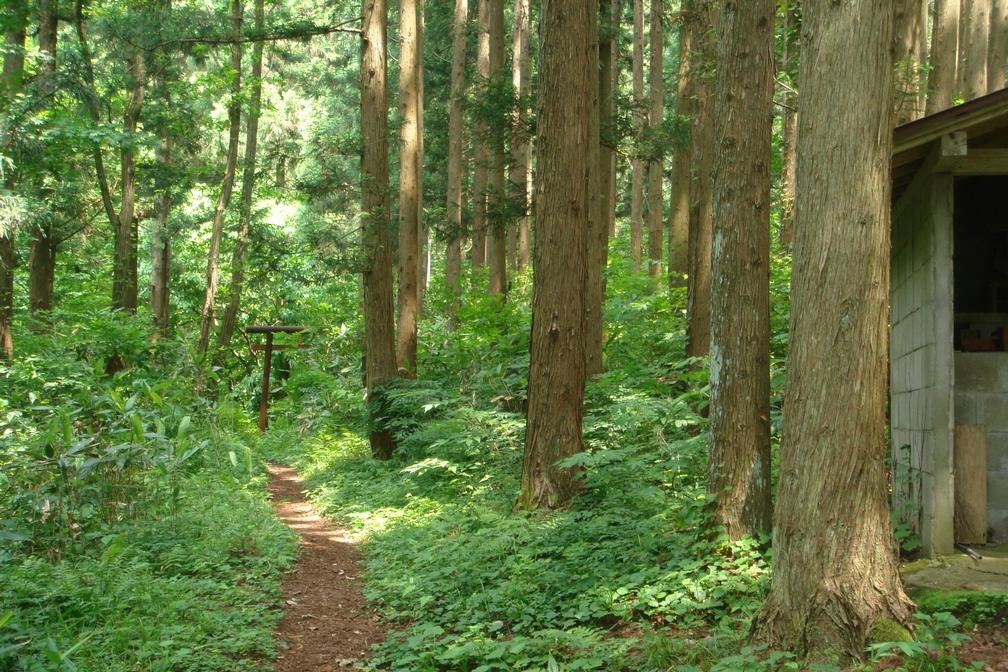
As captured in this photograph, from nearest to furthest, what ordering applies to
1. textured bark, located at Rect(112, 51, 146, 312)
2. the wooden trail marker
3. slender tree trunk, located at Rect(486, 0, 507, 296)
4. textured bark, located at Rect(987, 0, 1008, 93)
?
1. slender tree trunk, located at Rect(486, 0, 507, 296)
2. textured bark, located at Rect(987, 0, 1008, 93)
3. the wooden trail marker
4. textured bark, located at Rect(112, 51, 146, 312)

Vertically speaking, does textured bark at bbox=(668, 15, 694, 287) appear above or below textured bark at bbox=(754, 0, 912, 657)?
above

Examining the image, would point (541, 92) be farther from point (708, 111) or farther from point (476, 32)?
point (476, 32)

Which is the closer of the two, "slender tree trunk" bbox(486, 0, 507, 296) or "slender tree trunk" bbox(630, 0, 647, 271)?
"slender tree trunk" bbox(486, 0, 507, 296)

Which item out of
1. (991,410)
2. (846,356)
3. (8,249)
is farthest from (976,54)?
(8,249)

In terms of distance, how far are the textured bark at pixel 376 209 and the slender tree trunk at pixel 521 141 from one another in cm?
246

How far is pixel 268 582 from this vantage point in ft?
24.3

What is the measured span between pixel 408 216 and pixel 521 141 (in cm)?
270

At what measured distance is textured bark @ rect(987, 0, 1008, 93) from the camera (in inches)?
771

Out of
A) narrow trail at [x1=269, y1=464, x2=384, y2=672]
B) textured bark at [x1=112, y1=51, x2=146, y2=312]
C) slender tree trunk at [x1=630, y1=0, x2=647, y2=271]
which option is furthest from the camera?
slender tree trunk at [x1=630, y1=0, x2=647, y2=271]

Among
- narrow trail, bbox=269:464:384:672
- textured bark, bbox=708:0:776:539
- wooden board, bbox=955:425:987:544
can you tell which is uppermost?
textured bark, bbox=708:0:776:539

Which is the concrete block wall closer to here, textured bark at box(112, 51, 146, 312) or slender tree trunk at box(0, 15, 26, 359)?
slender tree trunk at box(0, 15, 26, 359)

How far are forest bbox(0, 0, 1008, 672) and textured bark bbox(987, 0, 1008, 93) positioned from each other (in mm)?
143

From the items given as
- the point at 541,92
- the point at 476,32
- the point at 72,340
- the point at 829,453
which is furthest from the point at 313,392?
the point at 829,453

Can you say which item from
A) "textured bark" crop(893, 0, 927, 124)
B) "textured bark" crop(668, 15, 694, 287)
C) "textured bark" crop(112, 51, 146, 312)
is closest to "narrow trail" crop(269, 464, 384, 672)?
"textured bark" crop(893, 0, 927, 124)
